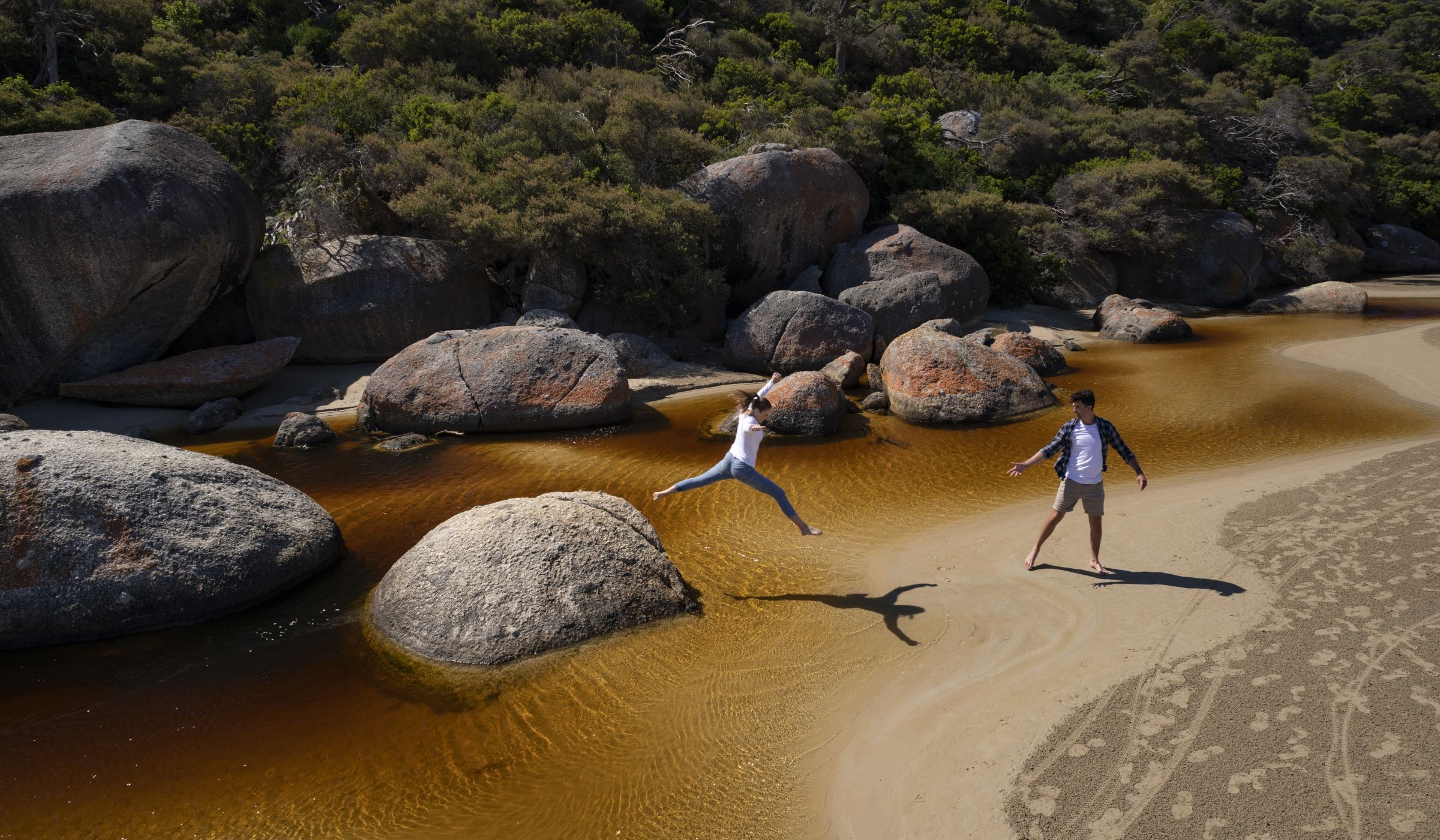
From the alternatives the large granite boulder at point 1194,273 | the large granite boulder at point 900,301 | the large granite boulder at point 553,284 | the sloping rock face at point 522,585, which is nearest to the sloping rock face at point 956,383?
the large granite boulder at point 900,301

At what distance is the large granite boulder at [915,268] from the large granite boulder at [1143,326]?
3.40 meters

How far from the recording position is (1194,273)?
25.8 metres

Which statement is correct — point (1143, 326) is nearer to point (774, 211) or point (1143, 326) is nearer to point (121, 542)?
point (774, 211)

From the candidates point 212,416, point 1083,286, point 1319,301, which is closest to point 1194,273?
point 1319,301

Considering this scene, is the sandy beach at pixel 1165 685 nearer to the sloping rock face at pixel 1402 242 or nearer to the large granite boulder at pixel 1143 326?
the large granite boulder at pixel 1143 326

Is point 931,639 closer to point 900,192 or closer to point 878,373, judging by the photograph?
point 878,373

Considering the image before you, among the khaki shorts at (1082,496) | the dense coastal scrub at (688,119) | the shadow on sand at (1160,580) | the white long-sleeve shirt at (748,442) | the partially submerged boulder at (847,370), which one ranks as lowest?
the partially submerged boulder at (847,370)

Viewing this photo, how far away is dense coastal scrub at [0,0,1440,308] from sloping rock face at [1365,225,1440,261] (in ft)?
3.91

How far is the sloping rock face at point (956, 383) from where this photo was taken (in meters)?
13.1

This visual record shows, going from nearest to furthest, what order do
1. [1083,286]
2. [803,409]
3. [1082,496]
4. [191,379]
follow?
[1082,496], [803,409], [191,379], [1083,286]

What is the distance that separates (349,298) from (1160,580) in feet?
52.0

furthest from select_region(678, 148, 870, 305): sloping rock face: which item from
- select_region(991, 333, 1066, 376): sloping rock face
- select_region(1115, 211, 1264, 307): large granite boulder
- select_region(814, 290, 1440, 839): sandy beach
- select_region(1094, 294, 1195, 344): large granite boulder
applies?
select_region(814, 290, 1440, 839): sandy beach

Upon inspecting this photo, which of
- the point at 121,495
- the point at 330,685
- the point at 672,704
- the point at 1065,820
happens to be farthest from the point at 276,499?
the point at 1065,820

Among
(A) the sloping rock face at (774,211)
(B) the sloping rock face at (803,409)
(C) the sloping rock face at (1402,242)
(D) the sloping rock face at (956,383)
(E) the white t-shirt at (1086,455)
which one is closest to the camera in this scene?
(E) the white t-shirt at (1086,455)
